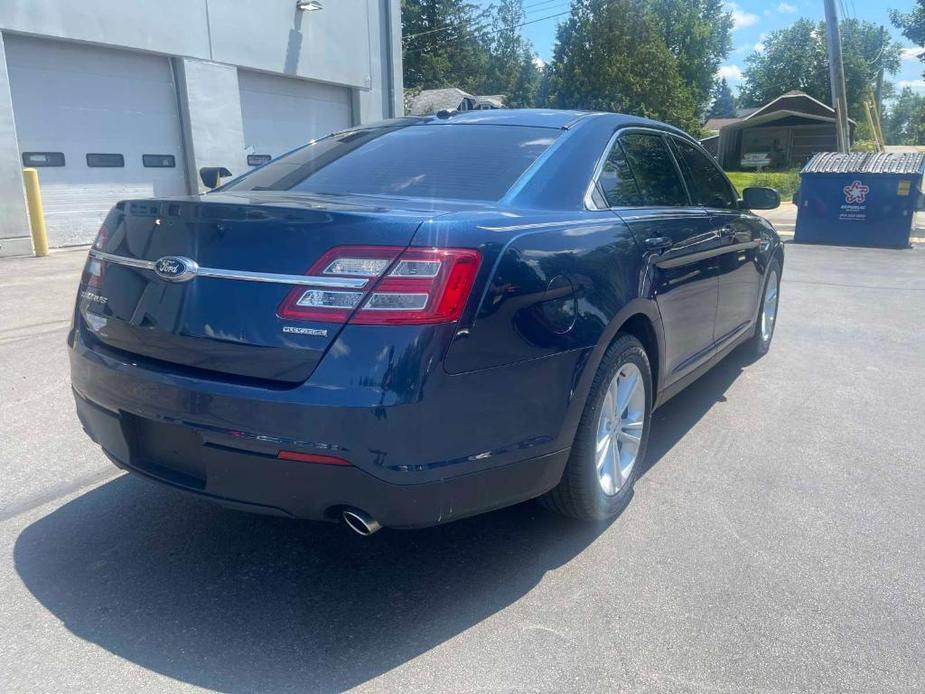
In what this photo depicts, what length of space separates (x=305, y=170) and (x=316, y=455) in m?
1.68

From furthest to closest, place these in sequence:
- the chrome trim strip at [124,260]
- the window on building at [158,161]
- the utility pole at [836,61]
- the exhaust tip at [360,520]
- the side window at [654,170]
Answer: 1. the utility pole at [836,61]
2. the window on building at [158,161]
3. the side window at [654,170]
4. the chrome trim strip at [124,260]
5. the exhaust tip at [360,520]

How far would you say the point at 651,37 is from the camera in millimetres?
38219

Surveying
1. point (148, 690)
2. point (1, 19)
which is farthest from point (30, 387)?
point (1, 19)

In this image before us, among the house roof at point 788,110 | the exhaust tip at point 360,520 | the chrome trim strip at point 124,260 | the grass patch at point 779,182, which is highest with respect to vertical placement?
the house roof at point 788,110

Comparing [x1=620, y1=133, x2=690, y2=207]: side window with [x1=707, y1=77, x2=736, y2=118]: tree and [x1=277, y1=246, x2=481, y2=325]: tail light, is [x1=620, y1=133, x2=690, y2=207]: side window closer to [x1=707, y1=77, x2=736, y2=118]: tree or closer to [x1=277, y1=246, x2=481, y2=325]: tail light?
[x1=277, y1=246, x2=481, y2=325]: tail light

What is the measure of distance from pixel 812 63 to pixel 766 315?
66001 millimetres

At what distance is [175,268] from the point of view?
249 centimetres

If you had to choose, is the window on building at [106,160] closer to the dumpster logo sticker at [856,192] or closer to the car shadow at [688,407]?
the car shadow at [688,407]

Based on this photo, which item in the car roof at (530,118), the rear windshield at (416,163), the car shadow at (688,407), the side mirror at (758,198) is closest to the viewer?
the rear windshield at (416,163)

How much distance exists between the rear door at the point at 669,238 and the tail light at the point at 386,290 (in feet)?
3.87

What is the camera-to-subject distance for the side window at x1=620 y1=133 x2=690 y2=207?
369 cm

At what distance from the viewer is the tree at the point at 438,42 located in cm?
5581

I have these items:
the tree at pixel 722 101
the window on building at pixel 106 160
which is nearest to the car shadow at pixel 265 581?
the window on building at pixel 106 160

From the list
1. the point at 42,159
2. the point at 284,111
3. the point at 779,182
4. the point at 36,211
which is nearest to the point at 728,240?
the point at 36,211
